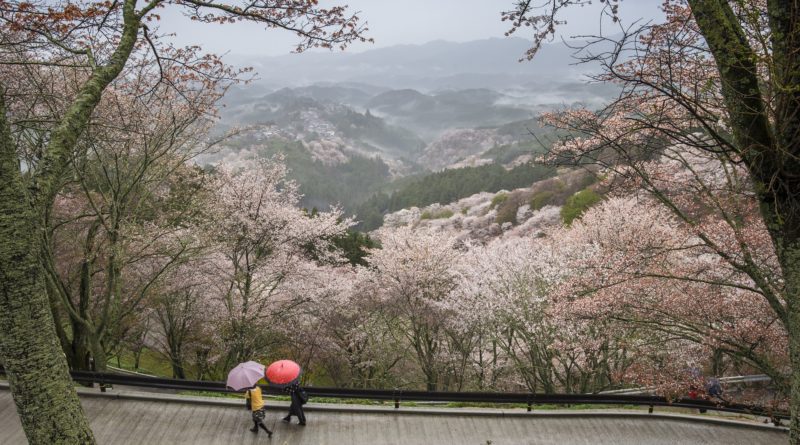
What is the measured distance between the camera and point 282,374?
371 inches

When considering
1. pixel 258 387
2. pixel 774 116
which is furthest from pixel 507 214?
pixel 774 116

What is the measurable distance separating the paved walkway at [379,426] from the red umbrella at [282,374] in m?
1.04

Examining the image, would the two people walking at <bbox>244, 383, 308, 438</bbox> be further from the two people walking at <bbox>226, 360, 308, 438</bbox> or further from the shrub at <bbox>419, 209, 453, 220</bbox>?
the shrub at <bbox>419, 209, 453, 220</bbox>

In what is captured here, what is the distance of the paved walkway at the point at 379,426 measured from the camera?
9.15m

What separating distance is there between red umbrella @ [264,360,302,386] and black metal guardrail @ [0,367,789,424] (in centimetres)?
113

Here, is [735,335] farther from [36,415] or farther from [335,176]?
[335,176]

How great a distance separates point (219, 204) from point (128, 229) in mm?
6148

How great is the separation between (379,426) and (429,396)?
1.40m

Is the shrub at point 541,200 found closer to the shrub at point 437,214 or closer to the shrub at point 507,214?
the shrub at point 507,214

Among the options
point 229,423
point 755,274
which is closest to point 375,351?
point 229,423

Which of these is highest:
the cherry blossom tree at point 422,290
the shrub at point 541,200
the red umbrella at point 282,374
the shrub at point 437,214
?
the red umbrella at point 282,374

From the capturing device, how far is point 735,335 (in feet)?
29.3

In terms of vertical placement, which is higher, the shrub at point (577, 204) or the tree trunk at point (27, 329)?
the tree trunk at point (27, 329)

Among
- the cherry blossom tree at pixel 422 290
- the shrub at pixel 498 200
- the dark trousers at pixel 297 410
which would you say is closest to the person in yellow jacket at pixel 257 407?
the dark trousers at pixel 297 410
